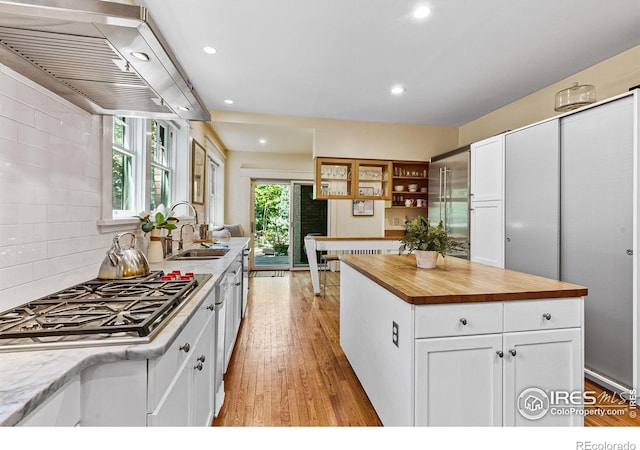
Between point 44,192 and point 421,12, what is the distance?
250 centimetres

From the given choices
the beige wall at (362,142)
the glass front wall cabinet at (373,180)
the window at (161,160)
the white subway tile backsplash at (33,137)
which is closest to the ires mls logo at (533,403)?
the white subway tile backsplash at (33,137)

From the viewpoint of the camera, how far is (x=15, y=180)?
118cm

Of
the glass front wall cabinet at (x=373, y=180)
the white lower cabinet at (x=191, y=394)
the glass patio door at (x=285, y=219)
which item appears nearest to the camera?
the white lower cabinet at (x=191, y=394)

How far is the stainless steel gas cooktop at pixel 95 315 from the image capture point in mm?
866

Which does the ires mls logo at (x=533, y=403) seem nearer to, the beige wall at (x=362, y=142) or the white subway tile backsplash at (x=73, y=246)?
the white subway tile backsplash at (x=73, y=246)

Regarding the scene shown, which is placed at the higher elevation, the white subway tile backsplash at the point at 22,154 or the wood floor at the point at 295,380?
the white subway tile backsplash at the point at 22,154

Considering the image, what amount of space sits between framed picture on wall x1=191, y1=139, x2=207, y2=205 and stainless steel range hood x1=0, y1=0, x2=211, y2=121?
236cm

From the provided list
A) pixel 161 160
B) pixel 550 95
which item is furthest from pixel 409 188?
pixel 161 160

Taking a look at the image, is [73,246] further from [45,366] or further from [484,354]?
[484,354]

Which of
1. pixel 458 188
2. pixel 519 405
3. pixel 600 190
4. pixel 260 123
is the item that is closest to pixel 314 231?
pixel 260 123

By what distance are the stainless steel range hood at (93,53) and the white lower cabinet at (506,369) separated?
143 cm
